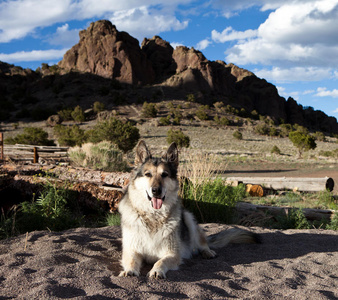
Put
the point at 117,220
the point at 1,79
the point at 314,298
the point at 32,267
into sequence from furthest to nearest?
the point at 1,79
the point at 117,220
the point at 32,267
the point at 314,298

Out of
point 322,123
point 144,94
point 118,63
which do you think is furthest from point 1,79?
point 322,123

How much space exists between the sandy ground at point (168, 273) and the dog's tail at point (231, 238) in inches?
4.3

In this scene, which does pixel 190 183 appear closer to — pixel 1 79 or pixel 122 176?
pixel 122 176

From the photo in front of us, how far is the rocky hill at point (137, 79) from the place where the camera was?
78.9 m

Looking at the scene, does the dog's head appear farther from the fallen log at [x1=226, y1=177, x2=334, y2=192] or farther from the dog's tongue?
the fallen log at [x1=226, y1=177, x2=334, y2=192]

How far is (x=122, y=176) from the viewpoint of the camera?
8242mm

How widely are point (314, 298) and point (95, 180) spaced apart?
21.6 feet

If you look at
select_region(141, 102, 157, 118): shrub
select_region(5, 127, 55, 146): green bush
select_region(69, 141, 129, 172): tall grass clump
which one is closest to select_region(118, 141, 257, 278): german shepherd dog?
select_region(69, 141, 129, 172): tall grass clump

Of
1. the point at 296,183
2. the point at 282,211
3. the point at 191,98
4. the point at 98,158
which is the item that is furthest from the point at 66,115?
the point at 282,211

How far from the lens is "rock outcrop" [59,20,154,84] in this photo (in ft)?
310

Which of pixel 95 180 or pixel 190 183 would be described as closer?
pixel 190 183

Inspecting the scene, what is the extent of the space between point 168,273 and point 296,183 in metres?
9.49

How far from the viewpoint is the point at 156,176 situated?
12.0 feet

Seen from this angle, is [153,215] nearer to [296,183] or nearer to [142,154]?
[142,154]
